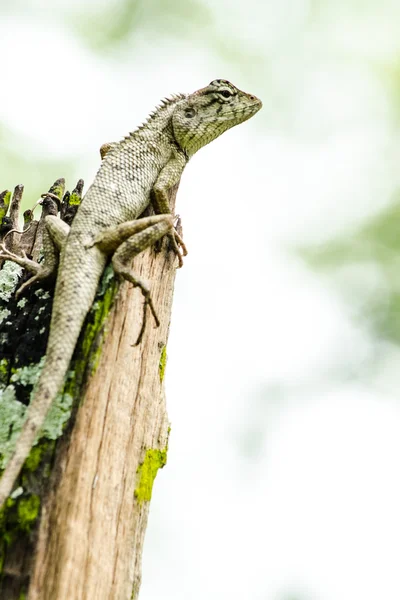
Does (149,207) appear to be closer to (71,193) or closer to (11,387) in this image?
(71,193)

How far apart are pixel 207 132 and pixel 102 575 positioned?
153 inches

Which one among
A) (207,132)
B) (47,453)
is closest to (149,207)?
(207,132)

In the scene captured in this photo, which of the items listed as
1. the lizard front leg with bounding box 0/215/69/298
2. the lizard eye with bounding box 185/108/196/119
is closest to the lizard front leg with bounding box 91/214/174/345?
the lizard front leg with bounding box 0/215/69/298

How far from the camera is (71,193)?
491 centimetres

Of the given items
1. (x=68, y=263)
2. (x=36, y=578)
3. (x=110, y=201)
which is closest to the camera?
(x=36, y=578)

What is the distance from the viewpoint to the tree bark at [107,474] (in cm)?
296

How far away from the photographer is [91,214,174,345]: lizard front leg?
3.83 meters

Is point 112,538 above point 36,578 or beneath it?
above

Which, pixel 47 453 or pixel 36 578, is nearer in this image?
pixel 36 578

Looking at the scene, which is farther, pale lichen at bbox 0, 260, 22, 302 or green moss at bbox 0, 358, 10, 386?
pale lichen at bbox 0, 260, 22, 302

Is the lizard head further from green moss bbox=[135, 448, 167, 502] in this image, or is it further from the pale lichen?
green moss bbox=[135, 448, 167, 502]

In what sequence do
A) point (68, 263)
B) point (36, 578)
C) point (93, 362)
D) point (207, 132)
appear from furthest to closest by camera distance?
point (207, 132), point (68, 263), point (93, 362), point (36, 578)

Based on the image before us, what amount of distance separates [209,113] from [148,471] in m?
3.41

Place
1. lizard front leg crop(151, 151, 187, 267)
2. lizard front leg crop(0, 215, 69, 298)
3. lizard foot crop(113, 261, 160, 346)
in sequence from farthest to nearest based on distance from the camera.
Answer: lizard front leg crop(151, 151, 187, 267), lizard front leg crop(0, 215, 69, 298), lizard foot crop(113, 261, 160, 346)
